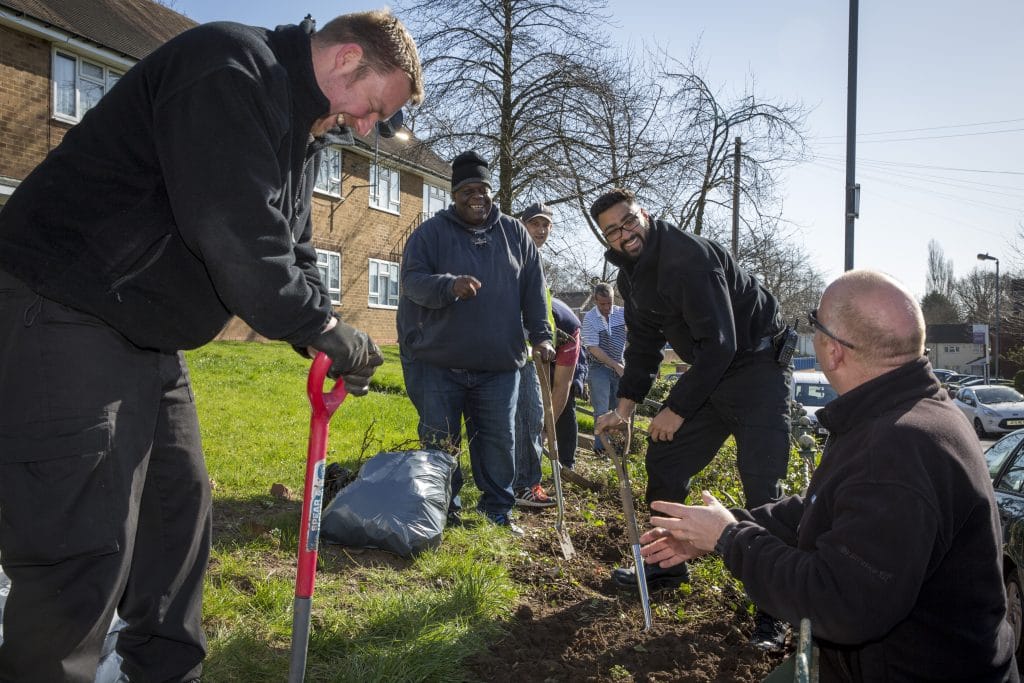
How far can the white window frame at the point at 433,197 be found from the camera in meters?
29.2

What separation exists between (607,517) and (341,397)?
12.5 ft

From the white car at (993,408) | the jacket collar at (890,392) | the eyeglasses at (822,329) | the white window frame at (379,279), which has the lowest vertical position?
the white car at (993,408)

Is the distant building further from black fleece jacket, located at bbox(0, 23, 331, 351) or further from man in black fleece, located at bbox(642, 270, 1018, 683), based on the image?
black fleece jacket, located at bbox(0, 23, 331, 351)

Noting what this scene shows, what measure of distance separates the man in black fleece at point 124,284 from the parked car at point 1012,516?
3244 mm

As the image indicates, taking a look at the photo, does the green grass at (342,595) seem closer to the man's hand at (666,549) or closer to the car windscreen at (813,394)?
the man's hand at (666,549)

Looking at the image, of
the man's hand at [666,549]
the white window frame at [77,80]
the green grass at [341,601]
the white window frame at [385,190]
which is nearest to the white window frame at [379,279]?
the white window frame at [385,190]

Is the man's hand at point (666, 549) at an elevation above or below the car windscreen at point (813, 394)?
above

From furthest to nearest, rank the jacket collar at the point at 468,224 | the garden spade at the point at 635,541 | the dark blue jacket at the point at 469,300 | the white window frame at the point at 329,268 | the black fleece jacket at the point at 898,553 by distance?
the white window frame at the point at 329,268 → the jacket collar at the point at 468,224 → the dark blue jacket at the point at 469,300 → the garden spade at the point at 635,541 → the black fleece jacket at the point at 898,553

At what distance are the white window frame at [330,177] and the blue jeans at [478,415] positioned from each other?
1835 centimetres

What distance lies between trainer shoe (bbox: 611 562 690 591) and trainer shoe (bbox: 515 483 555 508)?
1751 mm

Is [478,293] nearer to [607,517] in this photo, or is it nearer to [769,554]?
[607,517]

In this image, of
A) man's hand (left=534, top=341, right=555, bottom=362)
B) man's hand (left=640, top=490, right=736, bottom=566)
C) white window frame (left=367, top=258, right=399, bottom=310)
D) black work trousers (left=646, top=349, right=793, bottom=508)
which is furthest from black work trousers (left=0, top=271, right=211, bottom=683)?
white window frame (left=367, top=258, right=399, bottom=310)

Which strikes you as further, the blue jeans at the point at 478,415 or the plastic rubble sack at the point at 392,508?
the blue jeans at the point at 478,415

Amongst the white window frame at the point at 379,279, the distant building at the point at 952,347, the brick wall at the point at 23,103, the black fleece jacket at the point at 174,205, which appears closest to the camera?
the black fleece jacket at the point at 174,205
